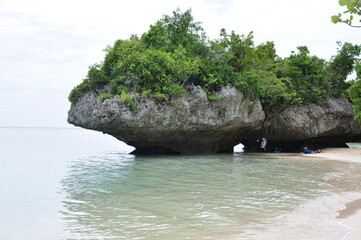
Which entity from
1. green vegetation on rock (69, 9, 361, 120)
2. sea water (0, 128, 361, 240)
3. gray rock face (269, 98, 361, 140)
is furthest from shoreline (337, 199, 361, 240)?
gray rock face (269, 98, 361, 140)

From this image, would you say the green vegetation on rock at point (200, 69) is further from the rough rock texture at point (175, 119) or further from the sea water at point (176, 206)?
the sea water at point (176, 206)

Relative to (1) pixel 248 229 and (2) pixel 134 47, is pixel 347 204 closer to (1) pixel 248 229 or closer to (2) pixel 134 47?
(1) pixel 248 229

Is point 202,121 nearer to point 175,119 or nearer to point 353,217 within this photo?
point 175,119

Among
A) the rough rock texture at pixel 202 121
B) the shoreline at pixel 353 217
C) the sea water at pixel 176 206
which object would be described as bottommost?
the sea water at pixel 176 206

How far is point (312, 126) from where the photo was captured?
24953mm

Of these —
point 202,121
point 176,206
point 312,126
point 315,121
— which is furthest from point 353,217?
point 315,121

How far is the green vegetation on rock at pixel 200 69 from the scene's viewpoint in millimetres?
17922

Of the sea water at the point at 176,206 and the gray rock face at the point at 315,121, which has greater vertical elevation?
the gray rock face at the point at 315,121

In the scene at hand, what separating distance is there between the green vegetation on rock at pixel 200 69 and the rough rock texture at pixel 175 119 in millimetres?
570

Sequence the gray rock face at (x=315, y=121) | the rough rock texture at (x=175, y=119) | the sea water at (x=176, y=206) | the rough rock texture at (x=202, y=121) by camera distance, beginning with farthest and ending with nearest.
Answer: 1. the gray rock face at (x=315, y=121)
2. the rough rock texture at (x=202, y=121)
3. the rough rock texture at (x=175, y=119)
4. the sea water at (x=176, y=206)

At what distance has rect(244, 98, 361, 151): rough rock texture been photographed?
24.3 meters

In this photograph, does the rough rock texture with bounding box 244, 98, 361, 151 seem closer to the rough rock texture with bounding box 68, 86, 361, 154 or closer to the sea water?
the rough rock texture with bounding box 68, 86, 361, 154

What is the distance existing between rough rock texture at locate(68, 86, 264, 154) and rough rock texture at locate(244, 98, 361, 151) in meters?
2.77

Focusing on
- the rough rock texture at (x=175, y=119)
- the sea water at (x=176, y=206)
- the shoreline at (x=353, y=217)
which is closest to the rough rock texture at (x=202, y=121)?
the rough rock texture at (x=175, y=119)
